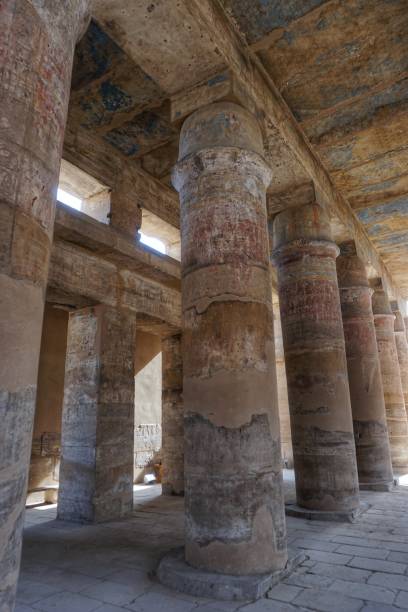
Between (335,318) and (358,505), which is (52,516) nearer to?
(358,505)

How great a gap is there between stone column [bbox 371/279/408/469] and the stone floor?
19.6 feet

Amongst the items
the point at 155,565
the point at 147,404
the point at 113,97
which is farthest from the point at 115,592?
the point at 147,404

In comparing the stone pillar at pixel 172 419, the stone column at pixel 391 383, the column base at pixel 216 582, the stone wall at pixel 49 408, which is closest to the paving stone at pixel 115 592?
the column base at pixel 216 582

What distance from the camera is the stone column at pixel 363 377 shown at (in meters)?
8.75

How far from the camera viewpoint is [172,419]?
8594mm

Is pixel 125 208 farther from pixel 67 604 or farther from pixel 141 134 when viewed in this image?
pixel 67 604

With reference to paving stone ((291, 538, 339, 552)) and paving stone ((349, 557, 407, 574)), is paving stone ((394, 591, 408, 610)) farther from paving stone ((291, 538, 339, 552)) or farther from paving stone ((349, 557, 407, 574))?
paving stone ((291, 538, 339, 552))

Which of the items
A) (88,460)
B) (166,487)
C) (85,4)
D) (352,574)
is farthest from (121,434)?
(85,4)

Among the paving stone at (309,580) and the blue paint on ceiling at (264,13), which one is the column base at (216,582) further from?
the blue paint on ceiling at (264,13)

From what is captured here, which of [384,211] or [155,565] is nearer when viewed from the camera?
[155,565]

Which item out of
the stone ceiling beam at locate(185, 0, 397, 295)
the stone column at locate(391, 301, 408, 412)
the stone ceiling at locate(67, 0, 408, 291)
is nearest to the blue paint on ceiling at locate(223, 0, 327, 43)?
the stone ceiling at locate(67, 0, 408, 291)

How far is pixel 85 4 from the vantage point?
2783 millimetres

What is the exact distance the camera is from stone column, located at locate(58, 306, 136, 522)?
6.05 metres

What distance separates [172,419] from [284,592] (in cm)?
545
